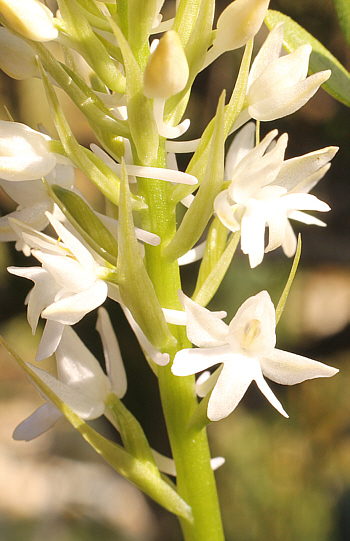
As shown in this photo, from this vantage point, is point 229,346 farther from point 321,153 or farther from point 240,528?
point 240,528

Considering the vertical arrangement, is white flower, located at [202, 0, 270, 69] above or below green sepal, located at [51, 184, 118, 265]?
above

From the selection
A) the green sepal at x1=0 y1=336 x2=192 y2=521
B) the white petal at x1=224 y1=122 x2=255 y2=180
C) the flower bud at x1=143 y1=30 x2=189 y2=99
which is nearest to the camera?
the flower bud at x1=143 y1=30 x2=189 y2=99

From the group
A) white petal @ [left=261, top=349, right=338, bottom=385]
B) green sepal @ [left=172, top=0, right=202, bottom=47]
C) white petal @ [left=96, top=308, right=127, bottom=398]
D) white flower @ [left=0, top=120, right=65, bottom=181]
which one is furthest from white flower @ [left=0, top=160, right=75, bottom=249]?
white petal @ [left=261, top=349, right=338, bottom=385]

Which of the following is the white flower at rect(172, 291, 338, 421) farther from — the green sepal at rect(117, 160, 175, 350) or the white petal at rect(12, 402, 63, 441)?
the white petal at rect(12, 402, 63, 441)

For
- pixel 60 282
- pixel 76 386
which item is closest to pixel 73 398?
pixel 76 386

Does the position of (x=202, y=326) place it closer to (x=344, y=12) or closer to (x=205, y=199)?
(x=205, y=199)

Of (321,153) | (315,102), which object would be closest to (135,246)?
(321,153)

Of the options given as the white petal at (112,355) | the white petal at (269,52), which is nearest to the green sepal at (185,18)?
the white petal at (269,52)
